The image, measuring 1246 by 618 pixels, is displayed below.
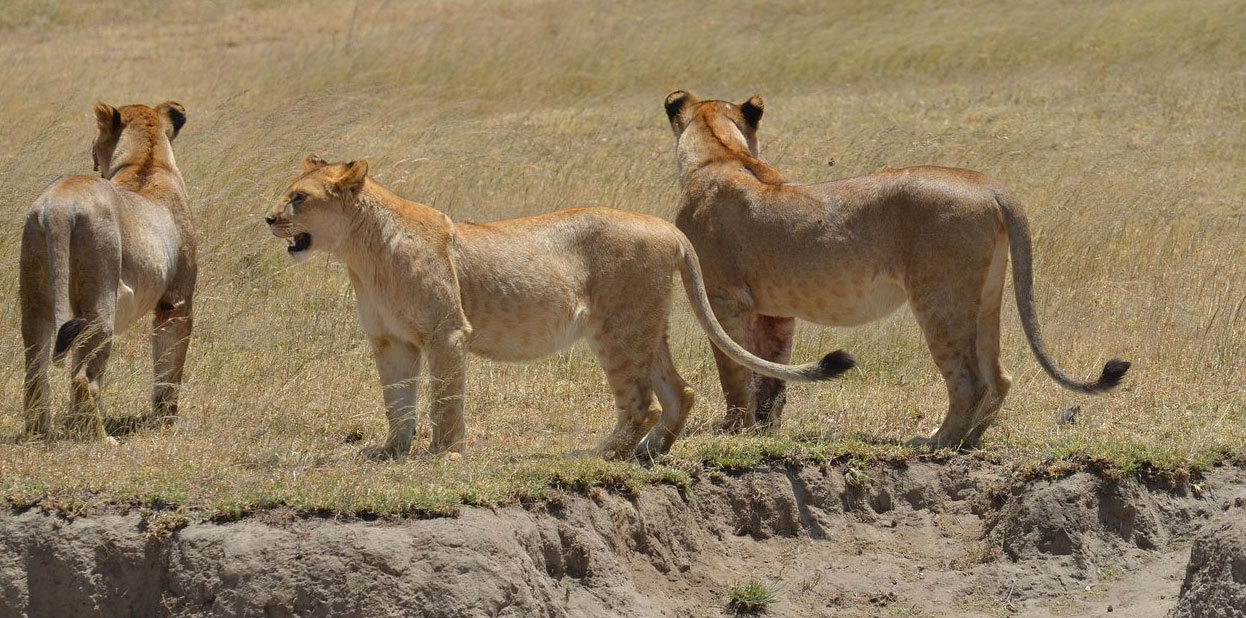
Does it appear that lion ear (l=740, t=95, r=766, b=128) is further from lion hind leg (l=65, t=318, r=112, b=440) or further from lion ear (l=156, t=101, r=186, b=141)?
lion hind leg (l=65, t=318, r=112, b=440)

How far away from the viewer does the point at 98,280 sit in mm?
6941

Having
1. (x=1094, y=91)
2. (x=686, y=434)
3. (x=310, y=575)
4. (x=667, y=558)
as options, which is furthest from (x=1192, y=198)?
(x=310, y=575)

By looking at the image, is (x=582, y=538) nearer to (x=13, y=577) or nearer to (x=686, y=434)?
(x=686, y=434)

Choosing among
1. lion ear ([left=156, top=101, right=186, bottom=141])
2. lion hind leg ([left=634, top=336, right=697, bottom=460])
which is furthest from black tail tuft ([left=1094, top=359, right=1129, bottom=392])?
lion ear ([left=156, top=101, right=186, bottom=141])

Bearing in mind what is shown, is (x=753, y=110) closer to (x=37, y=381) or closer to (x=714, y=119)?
(x=714, y=119)

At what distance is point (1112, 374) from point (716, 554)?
188 centimetres

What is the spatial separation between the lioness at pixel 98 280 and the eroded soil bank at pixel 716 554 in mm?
1096

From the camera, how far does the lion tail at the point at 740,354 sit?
6.38m

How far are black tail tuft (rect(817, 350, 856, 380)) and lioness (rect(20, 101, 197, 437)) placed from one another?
2801 mm

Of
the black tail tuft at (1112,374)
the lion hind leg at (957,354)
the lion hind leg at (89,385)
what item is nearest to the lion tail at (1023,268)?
the lion hind leg at (957,354)

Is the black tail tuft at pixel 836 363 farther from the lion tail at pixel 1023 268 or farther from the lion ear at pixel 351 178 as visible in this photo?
the lion ear at pixel 351 178

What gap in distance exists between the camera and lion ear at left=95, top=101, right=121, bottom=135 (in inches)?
317

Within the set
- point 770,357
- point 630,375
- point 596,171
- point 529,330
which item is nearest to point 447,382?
point 529,330

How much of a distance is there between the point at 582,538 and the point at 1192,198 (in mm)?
8747
